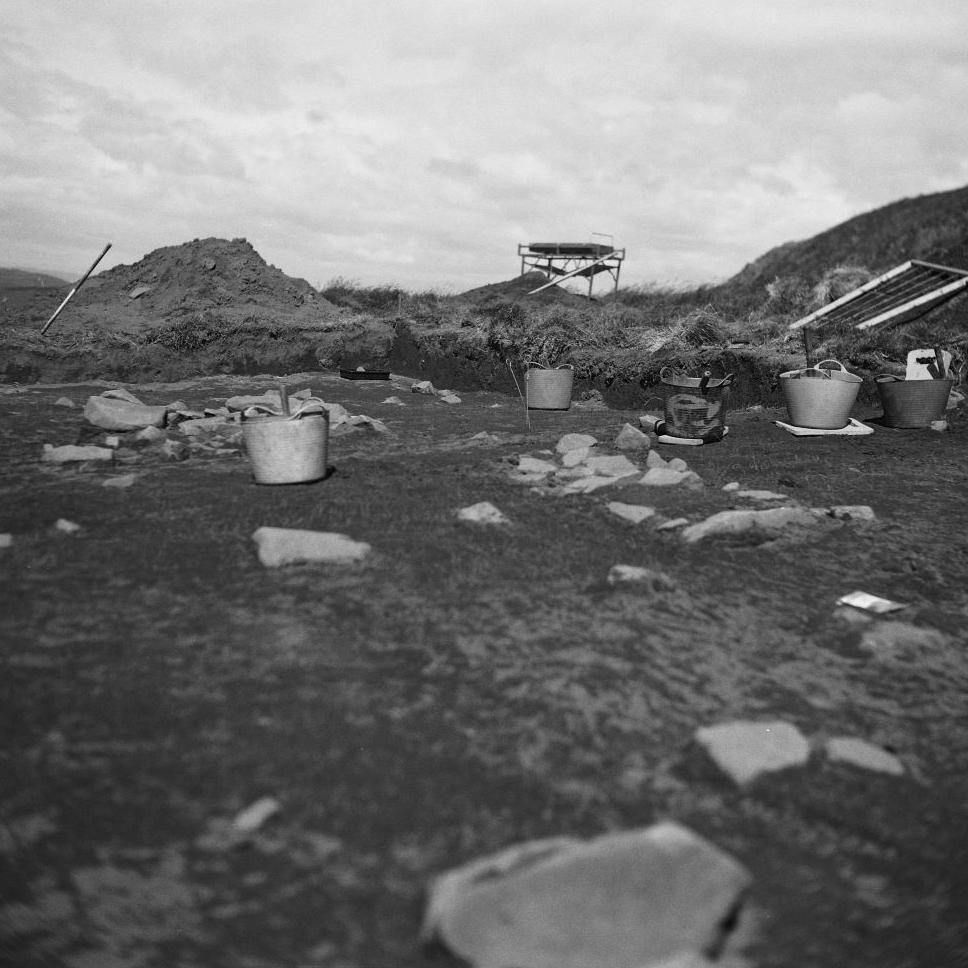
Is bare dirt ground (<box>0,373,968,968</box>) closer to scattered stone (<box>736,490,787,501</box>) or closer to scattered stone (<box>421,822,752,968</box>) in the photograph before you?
scattered stone (<box>421,822,752,968</box>)

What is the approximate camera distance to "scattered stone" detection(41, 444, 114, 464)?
5.68 metres

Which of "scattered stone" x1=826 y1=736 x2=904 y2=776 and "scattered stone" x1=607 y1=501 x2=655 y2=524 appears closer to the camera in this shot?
"scattered stone" x1=826 y1=736 x2=904 y2=776

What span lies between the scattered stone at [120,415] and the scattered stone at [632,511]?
4.63 meters

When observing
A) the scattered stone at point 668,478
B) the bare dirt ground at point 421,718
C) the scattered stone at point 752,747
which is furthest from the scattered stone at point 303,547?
the scattered stone at point 668,478

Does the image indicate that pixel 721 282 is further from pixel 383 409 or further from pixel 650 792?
pixel 650 792

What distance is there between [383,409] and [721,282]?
17.1 meters

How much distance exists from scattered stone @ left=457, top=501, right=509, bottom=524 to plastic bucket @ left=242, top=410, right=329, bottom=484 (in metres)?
1.25

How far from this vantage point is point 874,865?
177 cm

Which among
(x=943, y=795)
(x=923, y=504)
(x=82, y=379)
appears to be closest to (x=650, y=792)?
(x=943, y=795)

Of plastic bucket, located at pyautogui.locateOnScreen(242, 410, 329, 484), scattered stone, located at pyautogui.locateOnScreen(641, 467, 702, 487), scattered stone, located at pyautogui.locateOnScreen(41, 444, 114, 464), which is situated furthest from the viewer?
scattered stone, located at pyautogui.locateOnScreen(41, 444, 114, 464)

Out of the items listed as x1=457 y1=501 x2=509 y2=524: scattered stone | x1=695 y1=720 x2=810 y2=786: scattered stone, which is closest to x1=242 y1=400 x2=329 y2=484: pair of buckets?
x1=457 y1=501 x2=509 y2=524: scattered stone

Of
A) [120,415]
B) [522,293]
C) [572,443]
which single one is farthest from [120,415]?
[522,293]

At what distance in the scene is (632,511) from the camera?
15.0ft

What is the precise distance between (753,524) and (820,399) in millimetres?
4064
